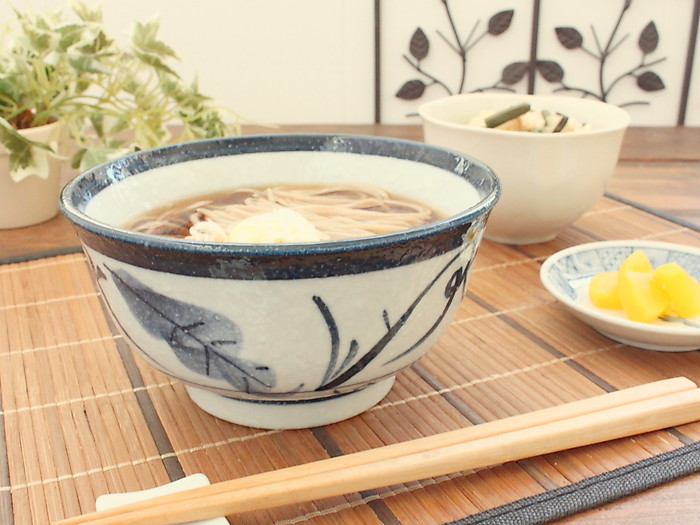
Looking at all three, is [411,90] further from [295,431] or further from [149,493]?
[149,493]

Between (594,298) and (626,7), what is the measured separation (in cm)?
183

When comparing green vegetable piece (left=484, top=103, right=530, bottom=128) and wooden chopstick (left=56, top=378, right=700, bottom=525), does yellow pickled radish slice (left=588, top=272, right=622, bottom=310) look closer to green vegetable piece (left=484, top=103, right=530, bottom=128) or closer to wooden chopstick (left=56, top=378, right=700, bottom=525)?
wooden chopstick (left=56, top=378, right=700, bottom=525)

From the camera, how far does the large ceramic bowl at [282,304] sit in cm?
45

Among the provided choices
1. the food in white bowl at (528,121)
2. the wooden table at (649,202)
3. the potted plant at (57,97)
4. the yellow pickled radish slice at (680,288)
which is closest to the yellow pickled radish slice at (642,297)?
the yellow pickled radish slice at (680,288)

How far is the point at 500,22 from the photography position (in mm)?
2268

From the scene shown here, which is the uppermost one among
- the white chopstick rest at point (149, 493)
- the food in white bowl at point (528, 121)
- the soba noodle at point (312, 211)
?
the food in white bowl at point (528, 121)

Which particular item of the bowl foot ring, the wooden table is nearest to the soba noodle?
the bowl foot ring

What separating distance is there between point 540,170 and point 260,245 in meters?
0.62

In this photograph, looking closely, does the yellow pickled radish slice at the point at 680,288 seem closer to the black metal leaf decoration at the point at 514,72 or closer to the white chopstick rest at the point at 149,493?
the white chopstick rest at the point at 149,493

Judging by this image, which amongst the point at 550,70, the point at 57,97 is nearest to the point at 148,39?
the point at 57,97

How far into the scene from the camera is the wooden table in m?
0.48

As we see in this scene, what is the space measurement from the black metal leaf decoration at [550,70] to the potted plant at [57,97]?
149cm

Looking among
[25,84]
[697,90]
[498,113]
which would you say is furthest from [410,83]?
[25,84]

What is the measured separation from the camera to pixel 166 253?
45cm
